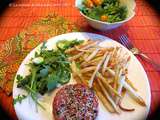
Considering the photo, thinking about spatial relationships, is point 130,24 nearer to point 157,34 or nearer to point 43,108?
point 157,34

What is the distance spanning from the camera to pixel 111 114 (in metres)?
0.96

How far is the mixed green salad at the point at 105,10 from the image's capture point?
1169 mm

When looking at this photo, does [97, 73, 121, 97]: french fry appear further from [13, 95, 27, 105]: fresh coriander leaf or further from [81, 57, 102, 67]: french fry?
[13, 95, 27, 105]: fresh coriander leaf

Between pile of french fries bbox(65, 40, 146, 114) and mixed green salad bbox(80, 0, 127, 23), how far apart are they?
113 mm

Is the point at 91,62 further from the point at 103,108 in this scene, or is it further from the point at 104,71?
the point at 103,108

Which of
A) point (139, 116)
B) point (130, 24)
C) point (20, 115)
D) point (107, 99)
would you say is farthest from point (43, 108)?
point (130, 24)

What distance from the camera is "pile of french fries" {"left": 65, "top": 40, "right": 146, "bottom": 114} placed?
3.23ft

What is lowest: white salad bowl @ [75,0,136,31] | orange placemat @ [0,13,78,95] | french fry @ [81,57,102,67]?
french fry @ [81,57,102,67]

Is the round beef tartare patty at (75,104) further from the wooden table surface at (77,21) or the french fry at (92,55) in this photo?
the wooden table surface at (77,21)

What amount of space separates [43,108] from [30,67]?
173mm

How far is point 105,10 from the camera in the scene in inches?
47.1

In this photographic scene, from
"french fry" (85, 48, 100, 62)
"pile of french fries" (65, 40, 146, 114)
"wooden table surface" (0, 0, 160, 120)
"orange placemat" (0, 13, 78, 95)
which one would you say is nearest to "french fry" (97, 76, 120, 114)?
"pile of french fries" (65, 40, 146, 114)

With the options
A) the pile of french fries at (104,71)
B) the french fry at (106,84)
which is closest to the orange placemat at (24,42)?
the pile of french fries at (104,71)

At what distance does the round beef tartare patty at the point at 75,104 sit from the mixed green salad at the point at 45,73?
60mm
